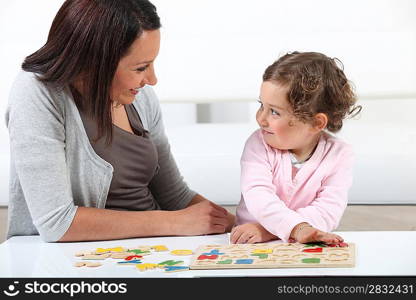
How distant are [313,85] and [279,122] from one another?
0.10m

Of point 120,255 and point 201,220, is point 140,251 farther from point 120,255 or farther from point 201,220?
point 201,220

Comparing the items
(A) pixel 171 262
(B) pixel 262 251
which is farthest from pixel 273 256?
(A) pixel 171 262

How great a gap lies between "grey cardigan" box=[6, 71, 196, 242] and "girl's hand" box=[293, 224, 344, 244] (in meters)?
0.45

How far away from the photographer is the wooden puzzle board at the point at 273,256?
126cm

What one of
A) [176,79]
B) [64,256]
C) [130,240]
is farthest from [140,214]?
[176,79]

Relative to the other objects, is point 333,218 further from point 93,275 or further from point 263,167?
point 93,275

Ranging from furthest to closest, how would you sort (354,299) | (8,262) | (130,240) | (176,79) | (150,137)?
(176,79) < (150,137) < (130,240) < (8,262) < (354,299)

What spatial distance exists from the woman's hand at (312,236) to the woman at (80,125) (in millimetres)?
231

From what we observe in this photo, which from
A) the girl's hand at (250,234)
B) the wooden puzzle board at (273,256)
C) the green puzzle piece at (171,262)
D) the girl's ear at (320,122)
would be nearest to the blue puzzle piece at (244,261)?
the wooden puzzle board at (273,256)

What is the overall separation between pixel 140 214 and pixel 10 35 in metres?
2.10

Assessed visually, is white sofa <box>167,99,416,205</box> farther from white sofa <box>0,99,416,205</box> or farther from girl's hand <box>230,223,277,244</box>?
girl's hand <box>230,223,277,244</box>

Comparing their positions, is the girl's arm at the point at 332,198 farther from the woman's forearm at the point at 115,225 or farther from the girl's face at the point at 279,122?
the woman's forearm at the point at 115,225

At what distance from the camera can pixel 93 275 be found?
124 centimetres

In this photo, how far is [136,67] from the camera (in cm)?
159
